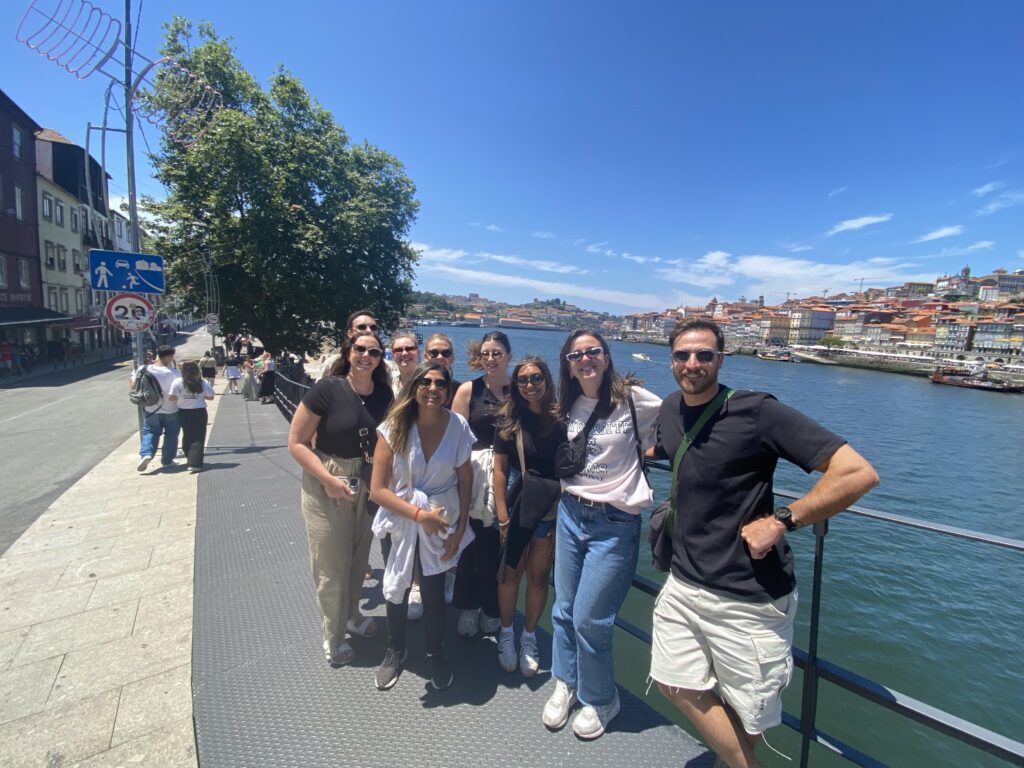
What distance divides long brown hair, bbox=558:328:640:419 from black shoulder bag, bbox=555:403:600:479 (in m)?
0.05

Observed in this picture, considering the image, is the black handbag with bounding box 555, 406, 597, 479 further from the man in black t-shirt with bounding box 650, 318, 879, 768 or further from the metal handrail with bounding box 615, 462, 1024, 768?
the metal handrail with bounding box 615, 462, 1024, 768

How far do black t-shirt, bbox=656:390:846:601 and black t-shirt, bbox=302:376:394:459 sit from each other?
1.69m

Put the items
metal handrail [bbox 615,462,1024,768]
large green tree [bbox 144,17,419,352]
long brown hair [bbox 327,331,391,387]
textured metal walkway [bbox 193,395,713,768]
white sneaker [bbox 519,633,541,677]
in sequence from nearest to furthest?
metal handrail [bbox 615,462,1024,768] < textured metal walkway [bbox 193,395,713,768] < white sneaker [bbox 519,633,541,677] < long brown hair [bbox 327,331,391,387] < large green tree [bbox 144,17,419,352]

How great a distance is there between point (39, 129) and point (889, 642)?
4165 centimetres

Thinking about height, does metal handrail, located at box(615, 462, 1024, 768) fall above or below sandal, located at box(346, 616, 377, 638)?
above

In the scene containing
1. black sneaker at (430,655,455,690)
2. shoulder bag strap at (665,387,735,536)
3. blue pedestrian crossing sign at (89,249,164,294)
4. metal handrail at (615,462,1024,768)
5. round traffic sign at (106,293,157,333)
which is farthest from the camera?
round traffic sign at (106,293,157,333)

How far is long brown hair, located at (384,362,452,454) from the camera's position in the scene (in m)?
2.36

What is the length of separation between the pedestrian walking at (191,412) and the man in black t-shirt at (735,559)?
653cm

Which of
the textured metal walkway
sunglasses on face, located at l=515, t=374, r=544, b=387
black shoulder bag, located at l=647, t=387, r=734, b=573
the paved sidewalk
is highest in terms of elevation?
sunglasses on face, located at l=515, t=374, r=544, b=387

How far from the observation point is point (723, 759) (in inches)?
70.5

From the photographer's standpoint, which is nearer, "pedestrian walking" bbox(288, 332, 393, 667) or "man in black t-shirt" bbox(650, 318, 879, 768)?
"man in black t-shirt" bbox(650, 318, 879, 768)

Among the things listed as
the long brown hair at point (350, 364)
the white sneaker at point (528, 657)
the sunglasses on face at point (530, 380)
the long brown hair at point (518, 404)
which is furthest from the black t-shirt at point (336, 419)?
the white sneaker at point (528, 657)

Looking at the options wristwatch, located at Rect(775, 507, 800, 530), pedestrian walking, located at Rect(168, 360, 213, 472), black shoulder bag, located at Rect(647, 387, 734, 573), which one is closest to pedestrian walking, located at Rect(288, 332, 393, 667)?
black shoulder bag, located at Rect(647, 387, 734, 573)

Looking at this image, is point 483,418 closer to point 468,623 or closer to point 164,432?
point 468,623
